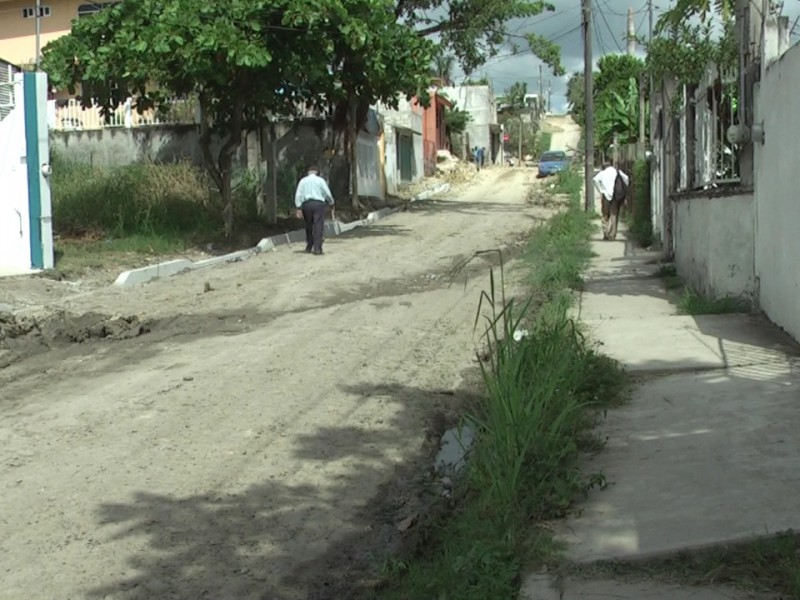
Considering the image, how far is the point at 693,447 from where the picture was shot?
6094mm

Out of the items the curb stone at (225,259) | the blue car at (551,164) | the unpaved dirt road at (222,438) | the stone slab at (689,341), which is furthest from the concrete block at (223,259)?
the blue car at (551,164)

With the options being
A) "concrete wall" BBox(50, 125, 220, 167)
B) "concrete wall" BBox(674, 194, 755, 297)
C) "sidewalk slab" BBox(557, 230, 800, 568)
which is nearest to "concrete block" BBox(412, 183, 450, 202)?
"concrete wall" BBox(50, 125, 220, 167)

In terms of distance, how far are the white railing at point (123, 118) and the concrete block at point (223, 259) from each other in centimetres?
869

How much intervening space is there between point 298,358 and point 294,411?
200 centimetres

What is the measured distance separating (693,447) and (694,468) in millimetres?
416

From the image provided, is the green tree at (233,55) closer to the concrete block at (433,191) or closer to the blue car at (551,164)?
the concrete block at (433,191)

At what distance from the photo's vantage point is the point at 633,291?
13.8 meters

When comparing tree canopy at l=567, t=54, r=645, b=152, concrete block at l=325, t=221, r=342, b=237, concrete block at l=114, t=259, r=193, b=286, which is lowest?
concrete block at l=114, t=259, r=193, b=286

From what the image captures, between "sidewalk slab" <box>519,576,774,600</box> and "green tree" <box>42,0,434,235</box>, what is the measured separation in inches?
589

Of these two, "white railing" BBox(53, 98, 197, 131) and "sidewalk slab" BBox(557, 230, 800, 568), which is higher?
"white railing" BBox(53, 98, 197, 131)

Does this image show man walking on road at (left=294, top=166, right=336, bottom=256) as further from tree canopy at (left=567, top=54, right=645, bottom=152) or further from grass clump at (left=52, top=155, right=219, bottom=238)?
tree canopy at (left=567, top=54, right=645, bottom=152)

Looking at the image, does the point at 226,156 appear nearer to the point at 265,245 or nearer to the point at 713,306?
the point at 265,245

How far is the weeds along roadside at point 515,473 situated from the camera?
4629mm

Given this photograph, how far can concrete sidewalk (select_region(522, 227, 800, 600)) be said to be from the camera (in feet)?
15.6
